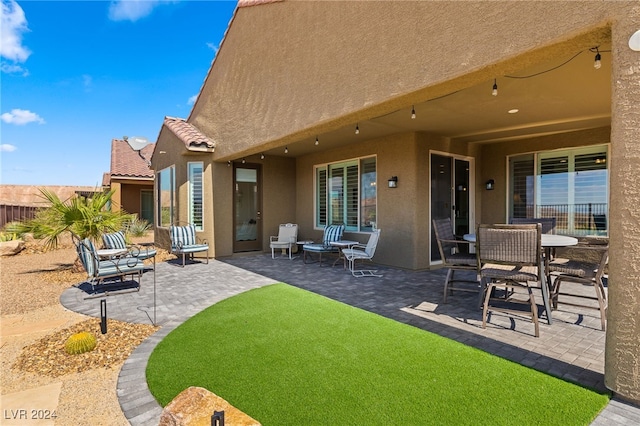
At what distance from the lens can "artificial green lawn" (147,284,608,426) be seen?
98.4 inches

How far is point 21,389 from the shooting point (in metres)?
3.02

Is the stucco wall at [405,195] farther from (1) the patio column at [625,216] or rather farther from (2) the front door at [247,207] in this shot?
(1) the patio column at [625,216]

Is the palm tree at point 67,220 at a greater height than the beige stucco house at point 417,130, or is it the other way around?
the beige stucco house at point 417,130

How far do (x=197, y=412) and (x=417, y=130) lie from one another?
7.67 m

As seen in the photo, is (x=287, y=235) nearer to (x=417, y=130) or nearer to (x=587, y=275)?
(x=417, y=130)

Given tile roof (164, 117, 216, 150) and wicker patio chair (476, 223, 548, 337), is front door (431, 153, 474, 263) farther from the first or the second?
tile roof (164, 117, 216, 150)

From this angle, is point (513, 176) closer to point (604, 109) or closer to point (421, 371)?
point (604, 109)

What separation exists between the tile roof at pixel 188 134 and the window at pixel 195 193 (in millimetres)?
701

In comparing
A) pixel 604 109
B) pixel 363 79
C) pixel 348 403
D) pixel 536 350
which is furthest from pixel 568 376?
pixel 604 109

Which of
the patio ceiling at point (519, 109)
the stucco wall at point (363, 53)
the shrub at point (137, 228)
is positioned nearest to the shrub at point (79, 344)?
the stucco wall at point (363, 53)

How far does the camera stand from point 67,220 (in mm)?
7676

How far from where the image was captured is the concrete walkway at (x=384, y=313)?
3018 millimetres

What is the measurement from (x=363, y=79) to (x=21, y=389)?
5359 millimetres

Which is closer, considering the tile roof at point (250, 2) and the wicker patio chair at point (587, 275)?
the wicker patio chair at point (587, 275)
